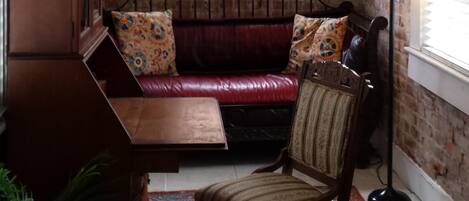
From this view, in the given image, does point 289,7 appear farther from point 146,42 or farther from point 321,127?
point 321,127

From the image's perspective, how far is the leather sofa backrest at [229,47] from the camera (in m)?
4.55

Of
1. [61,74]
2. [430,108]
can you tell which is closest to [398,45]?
[430,108]

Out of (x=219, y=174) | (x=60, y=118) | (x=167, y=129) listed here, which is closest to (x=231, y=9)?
(x=219, y=174)

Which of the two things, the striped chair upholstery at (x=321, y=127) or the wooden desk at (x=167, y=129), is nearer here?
the wooden desk at (x=167, y=129)

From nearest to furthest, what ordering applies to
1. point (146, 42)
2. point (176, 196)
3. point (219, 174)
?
point (176, 196) < point (219, 174) < point (146, 42)

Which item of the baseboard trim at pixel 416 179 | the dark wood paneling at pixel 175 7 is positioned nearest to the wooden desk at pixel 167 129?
the baseboard trim at pixel 416 179

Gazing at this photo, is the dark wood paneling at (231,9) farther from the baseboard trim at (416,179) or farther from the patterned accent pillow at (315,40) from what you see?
the baseboard trim at (416,179)

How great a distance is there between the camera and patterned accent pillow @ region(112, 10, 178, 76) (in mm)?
4297

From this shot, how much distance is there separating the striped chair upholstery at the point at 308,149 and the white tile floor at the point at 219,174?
43.9 inches

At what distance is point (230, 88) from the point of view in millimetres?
4027

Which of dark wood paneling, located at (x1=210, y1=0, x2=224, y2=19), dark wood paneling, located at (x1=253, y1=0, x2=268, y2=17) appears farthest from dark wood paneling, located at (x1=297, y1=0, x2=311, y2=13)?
dark wood paneling, located at (x1=210, y1=0, x2=224, y2=19)

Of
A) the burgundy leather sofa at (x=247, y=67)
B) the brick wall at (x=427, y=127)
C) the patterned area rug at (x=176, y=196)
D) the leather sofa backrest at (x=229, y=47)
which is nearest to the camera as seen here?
the brick wall at (x=427, y=127)

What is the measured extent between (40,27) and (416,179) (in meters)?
2.31

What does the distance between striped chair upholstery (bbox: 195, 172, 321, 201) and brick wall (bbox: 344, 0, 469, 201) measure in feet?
2.84
